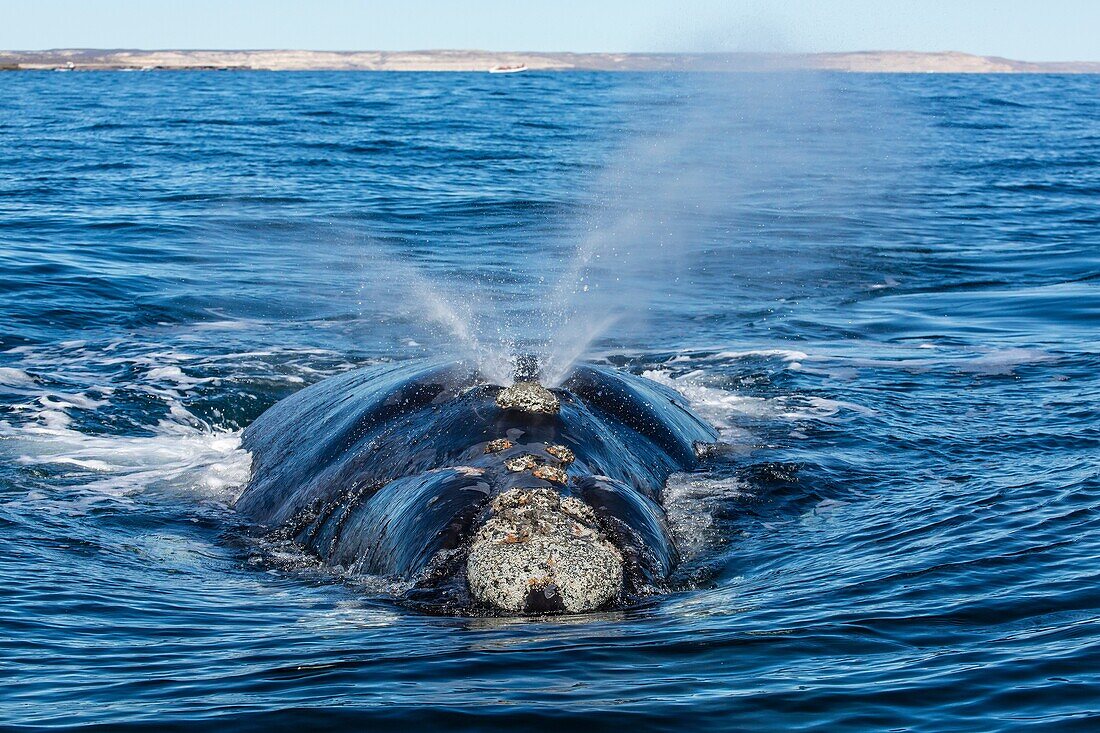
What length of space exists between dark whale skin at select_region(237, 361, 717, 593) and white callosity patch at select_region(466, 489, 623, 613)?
0.26m

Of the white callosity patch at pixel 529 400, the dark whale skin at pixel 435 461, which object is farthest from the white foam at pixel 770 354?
the white callosity patch at pixel 529 400

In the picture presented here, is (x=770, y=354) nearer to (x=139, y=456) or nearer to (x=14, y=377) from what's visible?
(x=139, y=456)

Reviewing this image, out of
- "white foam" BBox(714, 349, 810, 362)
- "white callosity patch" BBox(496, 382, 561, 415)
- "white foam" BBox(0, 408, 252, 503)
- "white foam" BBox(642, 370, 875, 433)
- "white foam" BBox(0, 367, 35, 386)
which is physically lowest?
"white foam" BBox(0, 408, 252, 503)

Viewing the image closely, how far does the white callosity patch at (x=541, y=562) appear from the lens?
6.35 m

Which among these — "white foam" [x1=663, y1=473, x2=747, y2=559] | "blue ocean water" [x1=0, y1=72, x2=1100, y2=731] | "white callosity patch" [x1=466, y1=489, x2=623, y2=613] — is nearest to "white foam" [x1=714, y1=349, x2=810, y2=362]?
"blue ocean water" [x1=0, y1=72, x2=1100, y2=731]

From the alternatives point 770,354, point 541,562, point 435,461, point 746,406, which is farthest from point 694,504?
point 770,354

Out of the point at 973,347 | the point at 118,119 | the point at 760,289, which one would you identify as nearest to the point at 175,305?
the point at 760,289

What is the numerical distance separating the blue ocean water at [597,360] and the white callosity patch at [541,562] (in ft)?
0.61

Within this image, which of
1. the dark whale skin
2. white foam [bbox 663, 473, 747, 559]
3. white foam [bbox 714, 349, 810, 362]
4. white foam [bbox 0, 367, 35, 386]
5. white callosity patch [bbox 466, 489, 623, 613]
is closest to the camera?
white callosity patch [bbox 466, 489, 623, 613]

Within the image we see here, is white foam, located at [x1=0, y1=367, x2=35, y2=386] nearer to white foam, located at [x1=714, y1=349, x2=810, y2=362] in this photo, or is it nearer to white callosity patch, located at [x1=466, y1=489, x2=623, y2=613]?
white foam, located at [x1=714, y1=349, x2=810, y2=362]

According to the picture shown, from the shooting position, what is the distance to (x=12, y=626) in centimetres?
677

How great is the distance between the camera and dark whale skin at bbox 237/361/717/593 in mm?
7086

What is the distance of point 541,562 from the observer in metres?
6.40

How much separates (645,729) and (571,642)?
84 cm
